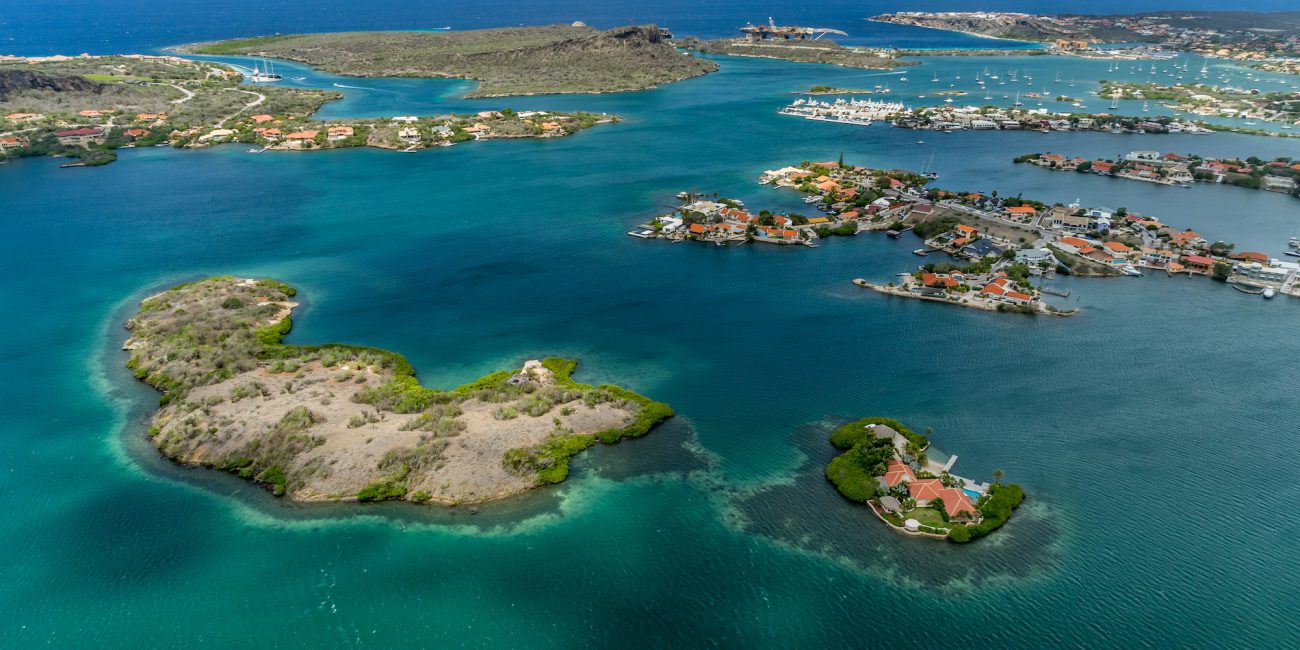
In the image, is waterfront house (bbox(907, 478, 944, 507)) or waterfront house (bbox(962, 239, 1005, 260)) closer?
waterfront house (bbox(907, 478, 944, 507))

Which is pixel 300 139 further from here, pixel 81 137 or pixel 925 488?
pixel 925 488

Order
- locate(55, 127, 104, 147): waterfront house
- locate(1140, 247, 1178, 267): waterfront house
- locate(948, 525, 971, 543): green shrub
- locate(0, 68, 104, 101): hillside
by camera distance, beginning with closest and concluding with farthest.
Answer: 1. locate(948, 525, 971, 543): green shrub
2. locate(1140, 247, 1178, 267): waterfront house
3. locate(55, 127, 104, 147): waterfront house
4. locate(0, 68, 104, 101): hillside

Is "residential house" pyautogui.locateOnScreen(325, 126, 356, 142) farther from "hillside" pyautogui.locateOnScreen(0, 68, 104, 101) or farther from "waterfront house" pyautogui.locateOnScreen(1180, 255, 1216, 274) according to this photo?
"waterfront house" pyautogui.locateOnScreen(1180, 255, 1216, 274)

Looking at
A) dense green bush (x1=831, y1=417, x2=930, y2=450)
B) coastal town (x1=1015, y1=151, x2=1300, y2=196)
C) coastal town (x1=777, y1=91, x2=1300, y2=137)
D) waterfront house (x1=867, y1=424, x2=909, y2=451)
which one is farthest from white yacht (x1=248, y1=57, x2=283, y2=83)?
waterfront house (x1=867, y1=424, x2=909, y2=451)

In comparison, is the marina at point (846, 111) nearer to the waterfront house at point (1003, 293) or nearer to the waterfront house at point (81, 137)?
the waterfront house at point (1003, 293)

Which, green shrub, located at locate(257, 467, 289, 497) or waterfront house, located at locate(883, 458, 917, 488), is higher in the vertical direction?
green shrub, located at locate(257, 467, 289, 497)

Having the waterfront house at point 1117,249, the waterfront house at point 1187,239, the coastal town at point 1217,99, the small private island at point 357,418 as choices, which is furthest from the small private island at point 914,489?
the coastal town at point 1217,99
